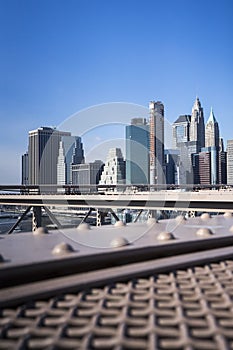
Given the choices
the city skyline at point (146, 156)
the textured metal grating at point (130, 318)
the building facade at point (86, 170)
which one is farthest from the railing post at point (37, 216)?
the textured metal grating at point (130, 318)

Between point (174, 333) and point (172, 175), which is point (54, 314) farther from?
point (172, 175)

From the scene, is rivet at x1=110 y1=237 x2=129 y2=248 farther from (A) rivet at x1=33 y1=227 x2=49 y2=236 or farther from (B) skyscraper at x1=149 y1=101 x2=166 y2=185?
(B) skyscraper at x1=149 y1=101 x2=166 y2=185

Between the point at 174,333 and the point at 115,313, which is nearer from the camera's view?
the point at 174,333

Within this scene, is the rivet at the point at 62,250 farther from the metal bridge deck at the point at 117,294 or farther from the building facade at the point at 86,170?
the building facade at the point at 86,170

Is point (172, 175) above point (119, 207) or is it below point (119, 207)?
above

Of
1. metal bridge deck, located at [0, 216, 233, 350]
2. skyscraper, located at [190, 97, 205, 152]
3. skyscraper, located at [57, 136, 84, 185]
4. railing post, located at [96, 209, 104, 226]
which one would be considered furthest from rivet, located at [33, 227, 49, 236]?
skyscraper, located at [190, 97, 205, 152]

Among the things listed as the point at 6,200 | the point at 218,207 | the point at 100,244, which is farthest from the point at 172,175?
the point at 100,244

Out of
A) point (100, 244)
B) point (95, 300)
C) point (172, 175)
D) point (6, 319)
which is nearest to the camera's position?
point (6, 319)
